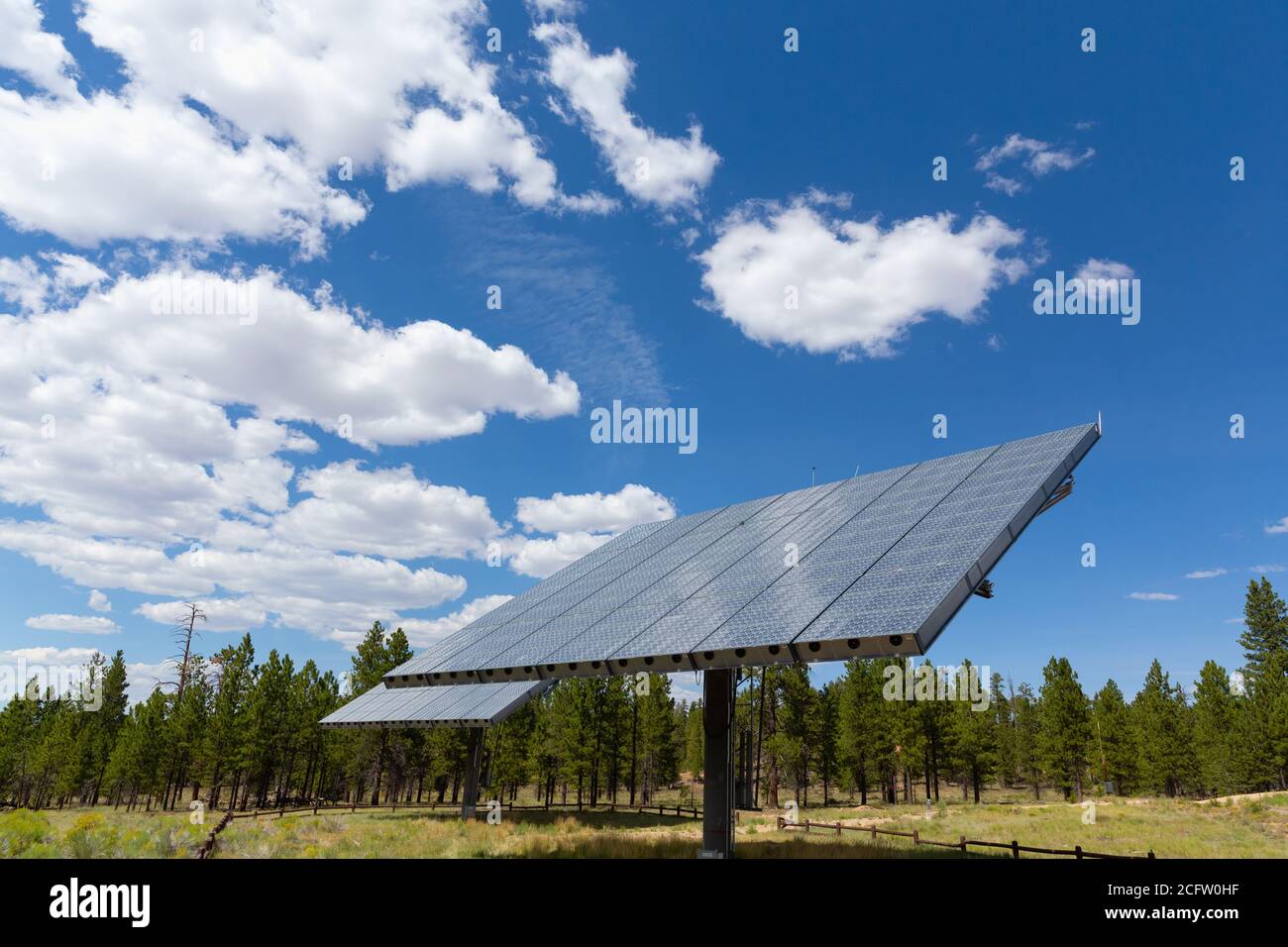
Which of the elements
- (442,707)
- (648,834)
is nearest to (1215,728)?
(648,834)

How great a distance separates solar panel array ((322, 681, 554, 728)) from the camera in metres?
34.1

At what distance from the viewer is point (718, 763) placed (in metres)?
16.6

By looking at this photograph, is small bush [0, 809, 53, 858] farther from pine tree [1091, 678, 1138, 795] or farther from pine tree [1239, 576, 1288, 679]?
pine tree [1239, 576, 1288, 679]

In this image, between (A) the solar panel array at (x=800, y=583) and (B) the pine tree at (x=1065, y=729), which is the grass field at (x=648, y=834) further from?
(B) the pine tree at (x=1065, y=729)

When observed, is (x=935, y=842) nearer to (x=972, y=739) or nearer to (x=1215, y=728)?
(x=972, y=739)

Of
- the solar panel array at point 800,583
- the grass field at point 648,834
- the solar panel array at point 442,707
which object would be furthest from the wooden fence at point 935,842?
the solar panel array at point 442,707

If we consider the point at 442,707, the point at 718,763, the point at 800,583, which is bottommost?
the point at 442,707

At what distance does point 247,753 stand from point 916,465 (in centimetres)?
6253

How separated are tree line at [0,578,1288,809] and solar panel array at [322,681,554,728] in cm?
2290

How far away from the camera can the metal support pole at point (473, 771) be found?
3681 cm

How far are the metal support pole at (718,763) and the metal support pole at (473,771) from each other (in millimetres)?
22836

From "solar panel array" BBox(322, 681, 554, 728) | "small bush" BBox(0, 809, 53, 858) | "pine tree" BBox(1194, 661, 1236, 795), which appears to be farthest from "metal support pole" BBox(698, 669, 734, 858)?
"pine tree" BBox(1194, 661, 1236, 795)

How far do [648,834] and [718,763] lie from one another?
13.7 meters
